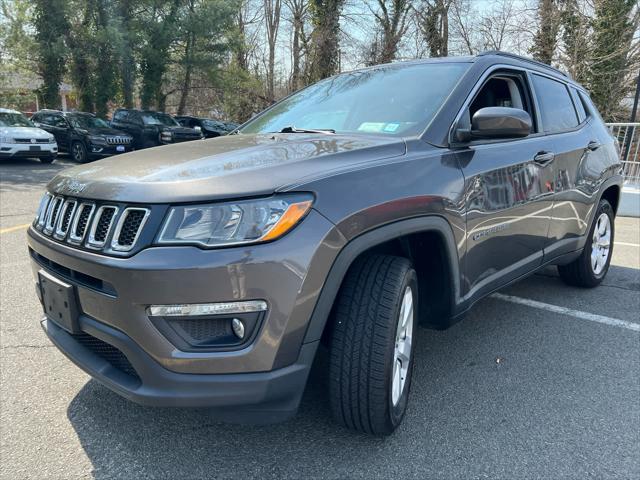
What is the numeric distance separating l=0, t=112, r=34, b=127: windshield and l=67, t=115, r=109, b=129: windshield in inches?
53.2

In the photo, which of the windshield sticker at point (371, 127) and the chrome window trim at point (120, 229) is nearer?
the chrome window trim at point (120, 229)

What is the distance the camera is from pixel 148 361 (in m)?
1.74

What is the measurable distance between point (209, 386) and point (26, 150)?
1397 centimetres

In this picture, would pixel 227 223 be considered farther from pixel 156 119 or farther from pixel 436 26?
pixel 436 26

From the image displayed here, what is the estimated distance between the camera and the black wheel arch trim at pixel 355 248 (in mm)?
1823

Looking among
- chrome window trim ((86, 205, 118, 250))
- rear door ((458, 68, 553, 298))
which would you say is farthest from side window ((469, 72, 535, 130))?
chrome window trim ((86, 205, 118, 250))

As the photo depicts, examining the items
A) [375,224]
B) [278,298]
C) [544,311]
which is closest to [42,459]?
[278,298]

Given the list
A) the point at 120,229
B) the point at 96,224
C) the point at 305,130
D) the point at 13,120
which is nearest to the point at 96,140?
the point at 13,120

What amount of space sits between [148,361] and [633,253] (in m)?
6.06

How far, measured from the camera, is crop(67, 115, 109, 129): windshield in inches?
595

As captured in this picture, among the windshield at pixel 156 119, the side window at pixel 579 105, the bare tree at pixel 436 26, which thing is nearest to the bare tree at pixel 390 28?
the bare tree at pixel 436 26

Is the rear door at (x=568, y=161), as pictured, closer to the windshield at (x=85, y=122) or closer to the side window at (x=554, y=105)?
the side window at (x=554, y=105)

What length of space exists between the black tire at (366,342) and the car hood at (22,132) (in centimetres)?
1390

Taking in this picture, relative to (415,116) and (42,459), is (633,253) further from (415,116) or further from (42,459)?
(42,459)
